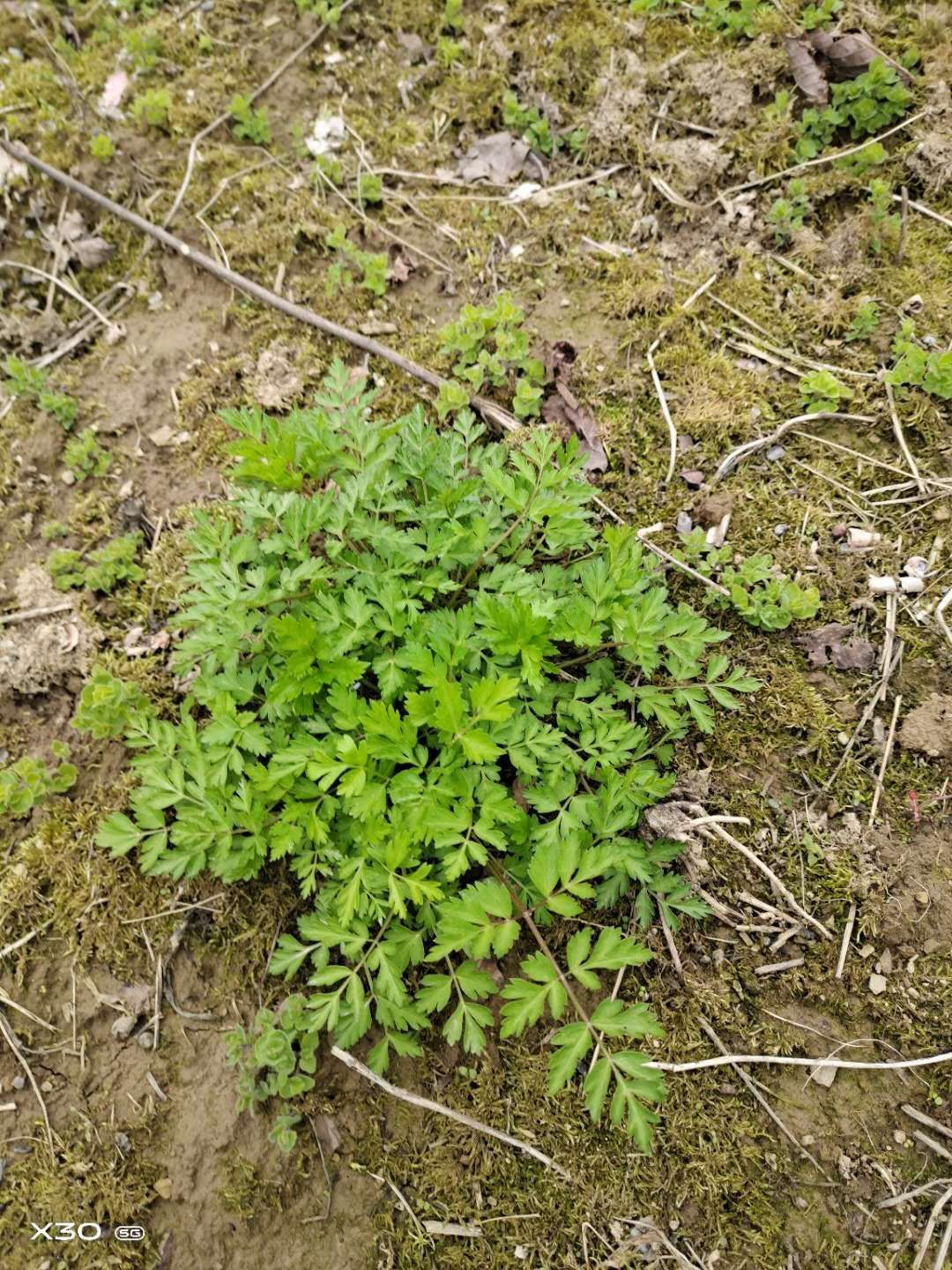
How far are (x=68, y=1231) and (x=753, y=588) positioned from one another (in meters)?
3.41

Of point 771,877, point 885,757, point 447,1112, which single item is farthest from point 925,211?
point 447,1112

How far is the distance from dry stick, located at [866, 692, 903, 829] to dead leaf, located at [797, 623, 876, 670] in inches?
6.9

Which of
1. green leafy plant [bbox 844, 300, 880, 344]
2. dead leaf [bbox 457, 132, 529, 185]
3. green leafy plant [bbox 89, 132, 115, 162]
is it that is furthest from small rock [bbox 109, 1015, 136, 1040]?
green leafy plant [bbox 89, 132, 115, 162]

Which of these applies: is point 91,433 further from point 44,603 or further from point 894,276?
point 894,276

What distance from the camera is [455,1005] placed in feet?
9.07

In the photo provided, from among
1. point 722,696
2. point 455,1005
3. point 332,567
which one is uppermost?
point 332,567

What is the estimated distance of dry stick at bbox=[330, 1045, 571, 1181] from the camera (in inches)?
101

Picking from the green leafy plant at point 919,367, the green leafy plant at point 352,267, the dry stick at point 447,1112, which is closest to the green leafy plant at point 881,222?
the green leafy plant at point 919,367

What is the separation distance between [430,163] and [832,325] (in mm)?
2322

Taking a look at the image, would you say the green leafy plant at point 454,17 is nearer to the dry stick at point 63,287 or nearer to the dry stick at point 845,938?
the dry stick at point 63,287

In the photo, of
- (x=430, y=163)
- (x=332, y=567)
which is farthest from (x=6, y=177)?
(x=332, y=567)

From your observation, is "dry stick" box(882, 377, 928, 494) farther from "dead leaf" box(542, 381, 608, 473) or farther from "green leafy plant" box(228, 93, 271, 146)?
"green leafy plant" box(228, 93, 271, 146)

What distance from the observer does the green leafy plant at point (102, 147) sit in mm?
4312

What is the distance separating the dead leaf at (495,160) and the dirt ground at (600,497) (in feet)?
0.42
